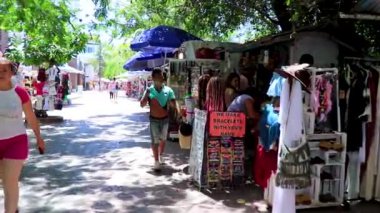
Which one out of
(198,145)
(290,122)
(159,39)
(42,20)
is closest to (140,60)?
(159,39)

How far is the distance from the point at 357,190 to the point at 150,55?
8.57 meters

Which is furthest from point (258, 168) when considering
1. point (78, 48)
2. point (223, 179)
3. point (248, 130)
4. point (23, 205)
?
point (78, 48)

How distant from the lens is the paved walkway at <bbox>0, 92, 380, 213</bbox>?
617cm

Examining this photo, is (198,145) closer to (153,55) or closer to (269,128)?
(269,128)

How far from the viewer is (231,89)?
27.2ft

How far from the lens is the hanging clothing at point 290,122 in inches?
209

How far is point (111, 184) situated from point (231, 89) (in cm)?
257

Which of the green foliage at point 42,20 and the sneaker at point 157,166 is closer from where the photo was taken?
the sneaker at point 157,166

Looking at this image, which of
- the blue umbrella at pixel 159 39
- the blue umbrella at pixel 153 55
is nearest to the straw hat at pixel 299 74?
the blue umbrella at pixel 159 39

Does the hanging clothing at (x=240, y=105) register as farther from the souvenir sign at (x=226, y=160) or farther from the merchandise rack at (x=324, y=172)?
the merchandise rack at (x=324, y=172)

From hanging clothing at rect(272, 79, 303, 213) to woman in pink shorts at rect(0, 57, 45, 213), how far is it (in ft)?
9.03

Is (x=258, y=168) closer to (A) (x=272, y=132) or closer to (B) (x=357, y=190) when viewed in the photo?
(A) (x=272, y=132)

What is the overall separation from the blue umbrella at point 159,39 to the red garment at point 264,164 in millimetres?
5881

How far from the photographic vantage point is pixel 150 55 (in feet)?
45.7
